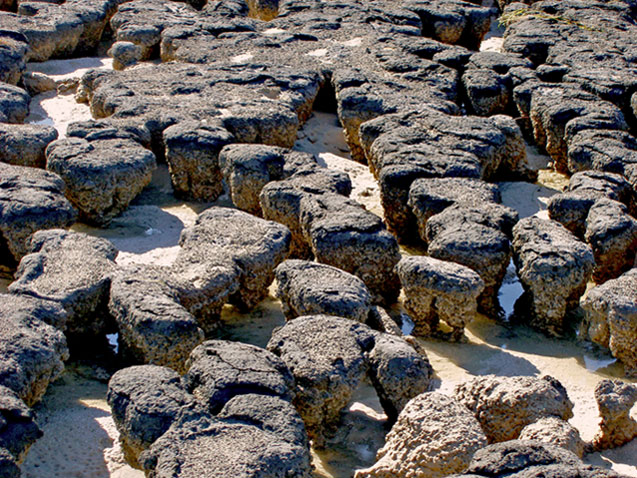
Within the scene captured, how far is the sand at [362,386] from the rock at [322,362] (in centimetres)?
24

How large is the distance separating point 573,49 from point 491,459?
8.64 m

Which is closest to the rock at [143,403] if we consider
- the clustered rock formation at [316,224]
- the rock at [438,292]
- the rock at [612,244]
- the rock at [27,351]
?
the clustered rock formation at [316,224]

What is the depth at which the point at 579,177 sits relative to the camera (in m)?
8.28

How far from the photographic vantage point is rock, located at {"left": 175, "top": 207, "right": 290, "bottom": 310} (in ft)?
22.1

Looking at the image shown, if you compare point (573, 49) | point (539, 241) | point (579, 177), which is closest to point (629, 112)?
point (573, 49)

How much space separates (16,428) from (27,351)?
78 cm

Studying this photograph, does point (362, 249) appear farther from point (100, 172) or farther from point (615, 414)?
point (100, 172)

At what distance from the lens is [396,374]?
5.31 meters

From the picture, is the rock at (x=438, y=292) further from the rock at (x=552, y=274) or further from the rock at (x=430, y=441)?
the rock at (x=430, y=441)

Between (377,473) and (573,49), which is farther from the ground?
(573,49)

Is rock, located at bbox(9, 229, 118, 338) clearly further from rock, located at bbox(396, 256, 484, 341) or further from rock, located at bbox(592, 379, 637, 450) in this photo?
rock, located at bbox(592, 379, 637, 450)

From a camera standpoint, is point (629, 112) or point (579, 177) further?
point (629, 112)

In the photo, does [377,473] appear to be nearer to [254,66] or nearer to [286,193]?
[286,193]

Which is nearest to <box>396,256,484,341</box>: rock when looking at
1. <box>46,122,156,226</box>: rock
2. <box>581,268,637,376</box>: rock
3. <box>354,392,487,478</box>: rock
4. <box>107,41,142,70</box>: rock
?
<box>581,268,637,376</box>: rock
